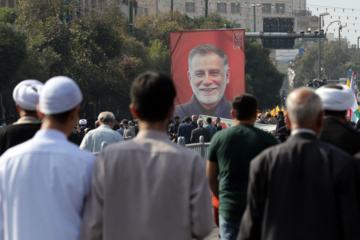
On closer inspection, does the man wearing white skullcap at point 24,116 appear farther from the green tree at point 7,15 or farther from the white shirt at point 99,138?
the green tree at point 7,15

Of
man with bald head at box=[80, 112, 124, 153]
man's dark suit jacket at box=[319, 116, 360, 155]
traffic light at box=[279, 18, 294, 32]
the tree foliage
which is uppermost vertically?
traffic light at box=[279, 18, 294, 32]

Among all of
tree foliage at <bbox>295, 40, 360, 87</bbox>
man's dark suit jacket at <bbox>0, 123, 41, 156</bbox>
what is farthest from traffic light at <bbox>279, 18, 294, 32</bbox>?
man's dark suit jacket at <bbox>0, 123, 41, 156</bbox>

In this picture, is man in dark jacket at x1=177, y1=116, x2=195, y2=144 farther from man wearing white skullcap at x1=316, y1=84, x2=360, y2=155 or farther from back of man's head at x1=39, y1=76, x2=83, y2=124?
back of man's head at x1=39, y1=76, x2=83, y2=124

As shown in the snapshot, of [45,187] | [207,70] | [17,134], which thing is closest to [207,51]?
[207,70]

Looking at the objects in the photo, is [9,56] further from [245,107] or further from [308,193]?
[308,193]

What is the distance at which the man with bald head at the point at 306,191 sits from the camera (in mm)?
3811

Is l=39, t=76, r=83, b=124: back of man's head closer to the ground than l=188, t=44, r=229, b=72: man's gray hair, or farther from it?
farther from it

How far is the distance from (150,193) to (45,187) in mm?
556

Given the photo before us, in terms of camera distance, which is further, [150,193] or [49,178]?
[49,178]

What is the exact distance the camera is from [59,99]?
159 inches

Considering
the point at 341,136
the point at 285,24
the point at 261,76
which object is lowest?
the point at 261,76

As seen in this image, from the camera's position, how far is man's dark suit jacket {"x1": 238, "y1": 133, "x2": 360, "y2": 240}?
3811 mm

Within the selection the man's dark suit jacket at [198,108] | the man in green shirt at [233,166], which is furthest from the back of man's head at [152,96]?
the man's dark suit jacket at [198,108]

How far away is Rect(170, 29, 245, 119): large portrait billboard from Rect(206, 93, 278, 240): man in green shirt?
18.5 metres
